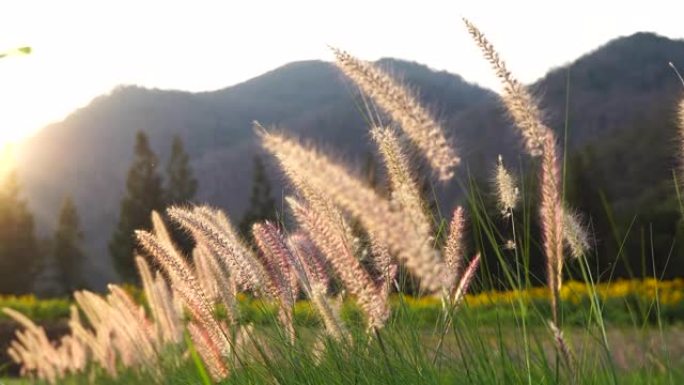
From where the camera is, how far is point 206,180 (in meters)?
92.3

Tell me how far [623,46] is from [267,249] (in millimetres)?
71355

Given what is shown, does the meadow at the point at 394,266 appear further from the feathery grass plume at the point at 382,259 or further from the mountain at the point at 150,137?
the mountain at the point at 150,137

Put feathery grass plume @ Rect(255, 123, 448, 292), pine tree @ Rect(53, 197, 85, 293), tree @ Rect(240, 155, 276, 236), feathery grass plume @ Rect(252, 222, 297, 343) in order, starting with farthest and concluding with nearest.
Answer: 1. tree @ Rect(240, 155, 276, 236)
2. pine tree @ Rect(53, 197, 85, 293)
3. feathery grass plume @ Rect(252, 222, 297, 343)
4. feathery grass plume @ Rect(255, 123, 448, 292)

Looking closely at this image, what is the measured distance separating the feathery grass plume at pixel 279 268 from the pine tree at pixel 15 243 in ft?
124

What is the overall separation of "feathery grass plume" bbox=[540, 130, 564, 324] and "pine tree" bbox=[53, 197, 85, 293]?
138 feet

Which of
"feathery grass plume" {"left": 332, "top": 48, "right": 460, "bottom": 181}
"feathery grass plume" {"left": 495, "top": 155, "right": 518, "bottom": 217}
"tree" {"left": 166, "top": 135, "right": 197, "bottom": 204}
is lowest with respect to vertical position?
"tree" {"left": 166, "top": 135, "right": 197, "bottom": 204}

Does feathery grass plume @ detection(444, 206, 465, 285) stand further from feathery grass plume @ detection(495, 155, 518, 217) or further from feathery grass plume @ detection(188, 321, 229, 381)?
feathery grass plume @ detection(188, 321, 229, 381)

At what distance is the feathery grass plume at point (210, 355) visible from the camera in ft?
8.39

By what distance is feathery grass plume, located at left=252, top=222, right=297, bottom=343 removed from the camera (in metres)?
2.40

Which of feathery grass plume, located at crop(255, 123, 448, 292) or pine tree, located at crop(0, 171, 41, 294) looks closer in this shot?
feathery grass plume, located at crop(255, 123, 448, 292)

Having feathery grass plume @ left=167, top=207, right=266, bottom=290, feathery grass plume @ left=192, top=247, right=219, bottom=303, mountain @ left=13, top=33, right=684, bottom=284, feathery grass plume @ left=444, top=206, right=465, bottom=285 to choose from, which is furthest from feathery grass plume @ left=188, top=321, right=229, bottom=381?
mountain @ left=13, top=33, right=684, bottom=284

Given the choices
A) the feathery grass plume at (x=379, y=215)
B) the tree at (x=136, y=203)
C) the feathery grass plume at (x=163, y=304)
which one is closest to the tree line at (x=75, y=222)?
the tree at (x=136, y=203)

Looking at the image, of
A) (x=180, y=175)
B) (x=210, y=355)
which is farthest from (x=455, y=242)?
(x=180, y=175)

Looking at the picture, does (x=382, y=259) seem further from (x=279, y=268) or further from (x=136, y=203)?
(x=136, y=203)
